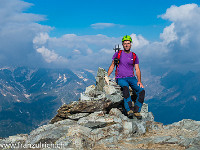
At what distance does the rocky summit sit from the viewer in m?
9.66

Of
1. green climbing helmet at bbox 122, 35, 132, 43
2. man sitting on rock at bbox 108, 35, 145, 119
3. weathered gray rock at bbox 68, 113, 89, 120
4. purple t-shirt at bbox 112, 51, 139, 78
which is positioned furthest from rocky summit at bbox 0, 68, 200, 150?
green climbing helmet at bbox 122, 35, 132, 43

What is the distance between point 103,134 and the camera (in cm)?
1100

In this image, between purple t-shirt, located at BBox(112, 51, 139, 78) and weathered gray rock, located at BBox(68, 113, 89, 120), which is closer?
purple t-shirt, located at BBox(112, 51, 139, 78)

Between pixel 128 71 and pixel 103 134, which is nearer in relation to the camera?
pixel 103 134

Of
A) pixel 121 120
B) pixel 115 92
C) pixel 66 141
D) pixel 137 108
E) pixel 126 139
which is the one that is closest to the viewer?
pixel 66 141

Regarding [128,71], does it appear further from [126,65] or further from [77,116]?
[77,116]

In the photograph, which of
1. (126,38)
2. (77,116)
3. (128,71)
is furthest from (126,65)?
(77,116)

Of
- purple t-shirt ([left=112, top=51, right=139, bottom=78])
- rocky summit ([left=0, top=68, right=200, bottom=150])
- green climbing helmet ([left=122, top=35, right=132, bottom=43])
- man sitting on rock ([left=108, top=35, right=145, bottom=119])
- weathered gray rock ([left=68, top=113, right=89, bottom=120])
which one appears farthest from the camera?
weathered gray rock ([left=68, top=113, right=89, bottom=120])

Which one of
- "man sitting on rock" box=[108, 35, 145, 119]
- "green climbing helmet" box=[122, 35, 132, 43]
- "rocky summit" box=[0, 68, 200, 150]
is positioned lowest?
"rocky summit" box=[0, 68, 200, 150]

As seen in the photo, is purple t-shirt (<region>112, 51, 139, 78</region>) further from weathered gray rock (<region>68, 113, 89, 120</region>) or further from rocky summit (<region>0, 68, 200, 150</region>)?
weathered gray rock (<region>68, 113, 89, 120</region>)

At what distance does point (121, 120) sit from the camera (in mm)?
13109

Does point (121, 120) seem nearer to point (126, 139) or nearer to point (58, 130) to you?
point (126, 139)

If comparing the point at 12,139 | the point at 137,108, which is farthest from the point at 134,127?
the point at 12,139

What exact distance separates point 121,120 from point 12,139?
760 centimetres
